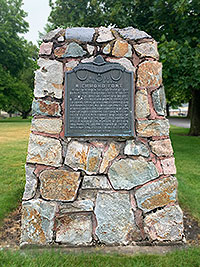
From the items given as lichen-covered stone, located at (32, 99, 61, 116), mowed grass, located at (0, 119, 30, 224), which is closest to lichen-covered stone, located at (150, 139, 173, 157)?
lichen-covered stone, located at (32, 99, 61, 116)

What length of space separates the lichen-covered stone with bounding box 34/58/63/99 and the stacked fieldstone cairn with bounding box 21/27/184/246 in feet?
0.04

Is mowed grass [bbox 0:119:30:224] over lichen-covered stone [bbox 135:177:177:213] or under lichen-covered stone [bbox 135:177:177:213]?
under

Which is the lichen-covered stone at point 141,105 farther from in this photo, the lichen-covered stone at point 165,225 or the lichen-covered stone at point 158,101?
the lichen-covered stone at point 165,225

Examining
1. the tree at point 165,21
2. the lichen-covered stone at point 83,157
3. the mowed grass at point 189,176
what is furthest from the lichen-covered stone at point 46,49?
the tree at point 165,21

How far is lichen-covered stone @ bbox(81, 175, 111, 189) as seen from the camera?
258 centimetres

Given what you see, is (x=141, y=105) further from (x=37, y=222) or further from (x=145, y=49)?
(x=37, y=222)

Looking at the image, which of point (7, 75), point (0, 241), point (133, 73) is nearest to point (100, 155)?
point (133, 73)

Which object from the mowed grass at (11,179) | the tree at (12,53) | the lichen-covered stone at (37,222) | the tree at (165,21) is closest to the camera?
the lichen-covered stone at (37,222)

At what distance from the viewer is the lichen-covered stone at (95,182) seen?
2.58 metres

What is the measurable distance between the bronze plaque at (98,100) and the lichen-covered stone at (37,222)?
850 millimetres

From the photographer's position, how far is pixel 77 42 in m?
2.61

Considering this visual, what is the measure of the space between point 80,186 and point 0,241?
3.50 feet

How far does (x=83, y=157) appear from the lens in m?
2.59

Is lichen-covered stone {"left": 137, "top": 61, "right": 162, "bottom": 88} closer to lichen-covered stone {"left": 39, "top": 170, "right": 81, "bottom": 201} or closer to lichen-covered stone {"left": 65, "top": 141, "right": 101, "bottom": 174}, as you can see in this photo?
lichen-covered stone {"left": 65, "top": 141, "right": 101, "bottom": 174}
